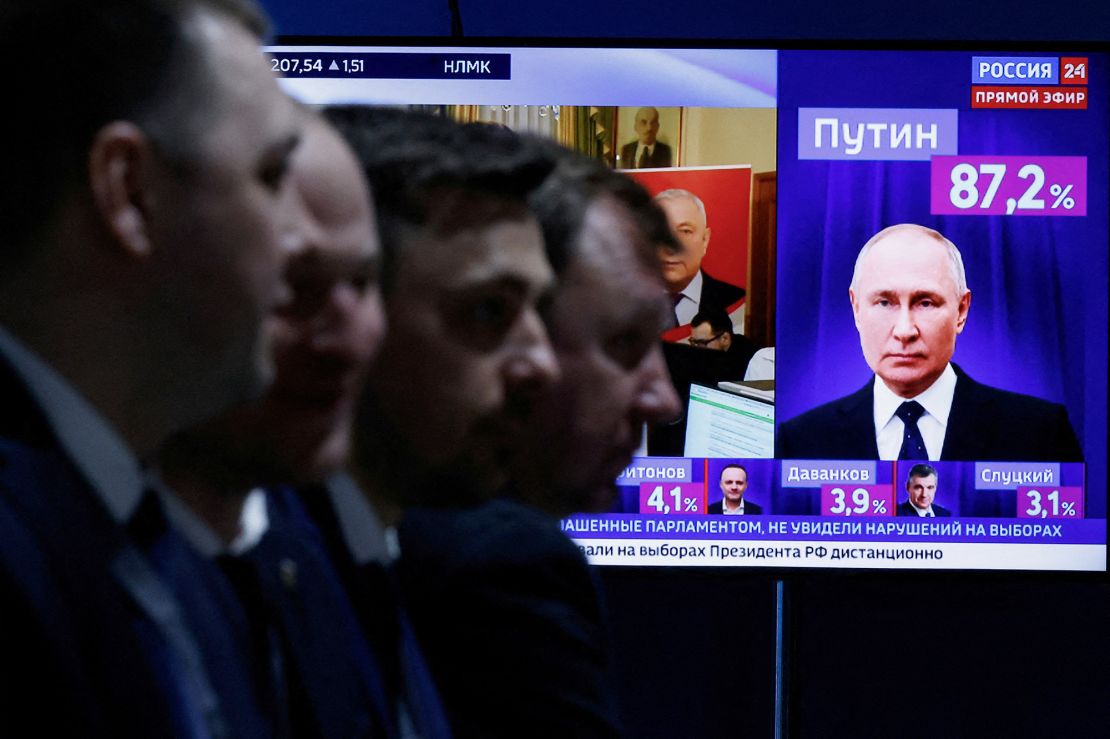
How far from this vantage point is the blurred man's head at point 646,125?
8.78 feet

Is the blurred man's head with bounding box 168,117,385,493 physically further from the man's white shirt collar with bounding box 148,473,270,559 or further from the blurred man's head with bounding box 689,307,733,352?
the blurred man's head with bounding box 689,307,733,352

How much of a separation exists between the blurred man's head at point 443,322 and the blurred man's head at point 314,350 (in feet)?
0.50

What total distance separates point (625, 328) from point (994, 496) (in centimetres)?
166

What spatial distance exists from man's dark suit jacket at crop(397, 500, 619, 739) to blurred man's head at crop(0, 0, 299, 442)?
0.42 m

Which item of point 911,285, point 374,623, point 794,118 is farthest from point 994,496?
point 374,623

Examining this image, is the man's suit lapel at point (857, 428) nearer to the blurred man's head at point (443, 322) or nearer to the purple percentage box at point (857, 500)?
the purple percentage box at point (857, 500)

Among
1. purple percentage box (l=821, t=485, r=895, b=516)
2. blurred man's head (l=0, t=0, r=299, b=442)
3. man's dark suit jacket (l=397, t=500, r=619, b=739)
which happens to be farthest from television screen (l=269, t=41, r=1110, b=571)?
blurred man's head (l=0, t=0, r=299, b=442)

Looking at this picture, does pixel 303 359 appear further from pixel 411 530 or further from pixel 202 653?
pixel 411 530

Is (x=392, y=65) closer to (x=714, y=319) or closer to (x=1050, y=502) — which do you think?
(x=714, y=319)

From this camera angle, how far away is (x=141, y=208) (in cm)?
63

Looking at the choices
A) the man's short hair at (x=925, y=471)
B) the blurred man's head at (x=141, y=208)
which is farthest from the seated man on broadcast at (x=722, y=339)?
the blurred man's head at (x=141, y=208)

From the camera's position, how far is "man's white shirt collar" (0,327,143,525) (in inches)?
24.3

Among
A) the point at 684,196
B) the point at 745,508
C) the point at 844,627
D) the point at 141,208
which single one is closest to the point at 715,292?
the point at 684,196

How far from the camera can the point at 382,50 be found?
2721 millimetres
